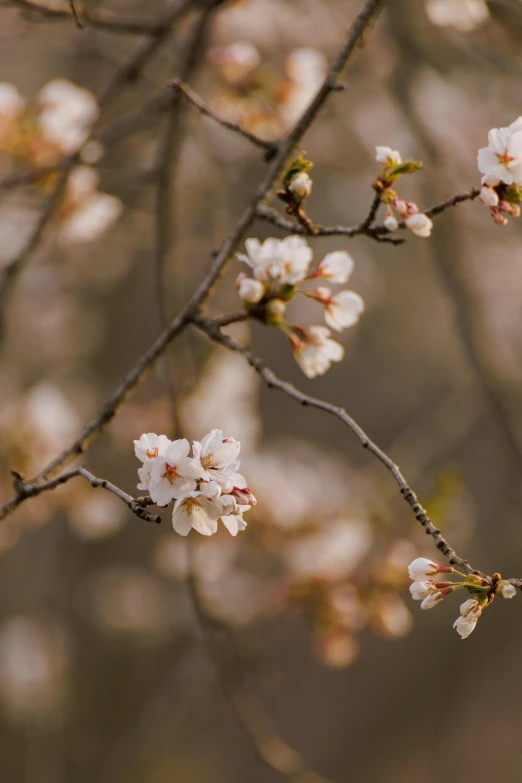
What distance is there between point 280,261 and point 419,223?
0.20 metres

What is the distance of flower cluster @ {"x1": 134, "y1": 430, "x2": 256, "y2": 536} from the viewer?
0.91 metres

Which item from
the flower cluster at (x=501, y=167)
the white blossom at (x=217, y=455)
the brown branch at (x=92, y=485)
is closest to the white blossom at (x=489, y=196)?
the flower cluster at (x=501, y=167)

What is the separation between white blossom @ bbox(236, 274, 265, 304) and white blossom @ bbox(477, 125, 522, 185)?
34 cm

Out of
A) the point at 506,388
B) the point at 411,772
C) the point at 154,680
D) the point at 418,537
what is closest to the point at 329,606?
the point at 418,537

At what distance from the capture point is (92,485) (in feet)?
3.19

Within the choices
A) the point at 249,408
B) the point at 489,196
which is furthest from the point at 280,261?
the point at 249,408

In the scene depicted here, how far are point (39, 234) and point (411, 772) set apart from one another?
5.54 m

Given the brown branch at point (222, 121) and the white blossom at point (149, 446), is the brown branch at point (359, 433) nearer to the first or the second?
the white blossom at point (149, 446)

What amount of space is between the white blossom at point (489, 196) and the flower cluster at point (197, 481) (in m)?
0.48

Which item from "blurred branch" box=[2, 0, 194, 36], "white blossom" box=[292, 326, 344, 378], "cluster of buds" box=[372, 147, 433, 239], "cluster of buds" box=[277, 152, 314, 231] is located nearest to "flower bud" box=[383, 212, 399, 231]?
"cluster of buds" box=[372, 147, 433, 239]

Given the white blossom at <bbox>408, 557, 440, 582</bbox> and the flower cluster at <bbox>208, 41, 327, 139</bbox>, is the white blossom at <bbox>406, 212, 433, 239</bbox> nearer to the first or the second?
the white blossom at <bbox>408, 557, 440, 582</bbox>

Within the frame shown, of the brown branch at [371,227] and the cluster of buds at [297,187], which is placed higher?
the cluster of buds at [297,187]

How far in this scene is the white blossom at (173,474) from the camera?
908 mm

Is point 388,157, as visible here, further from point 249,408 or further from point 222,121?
point 249,408
